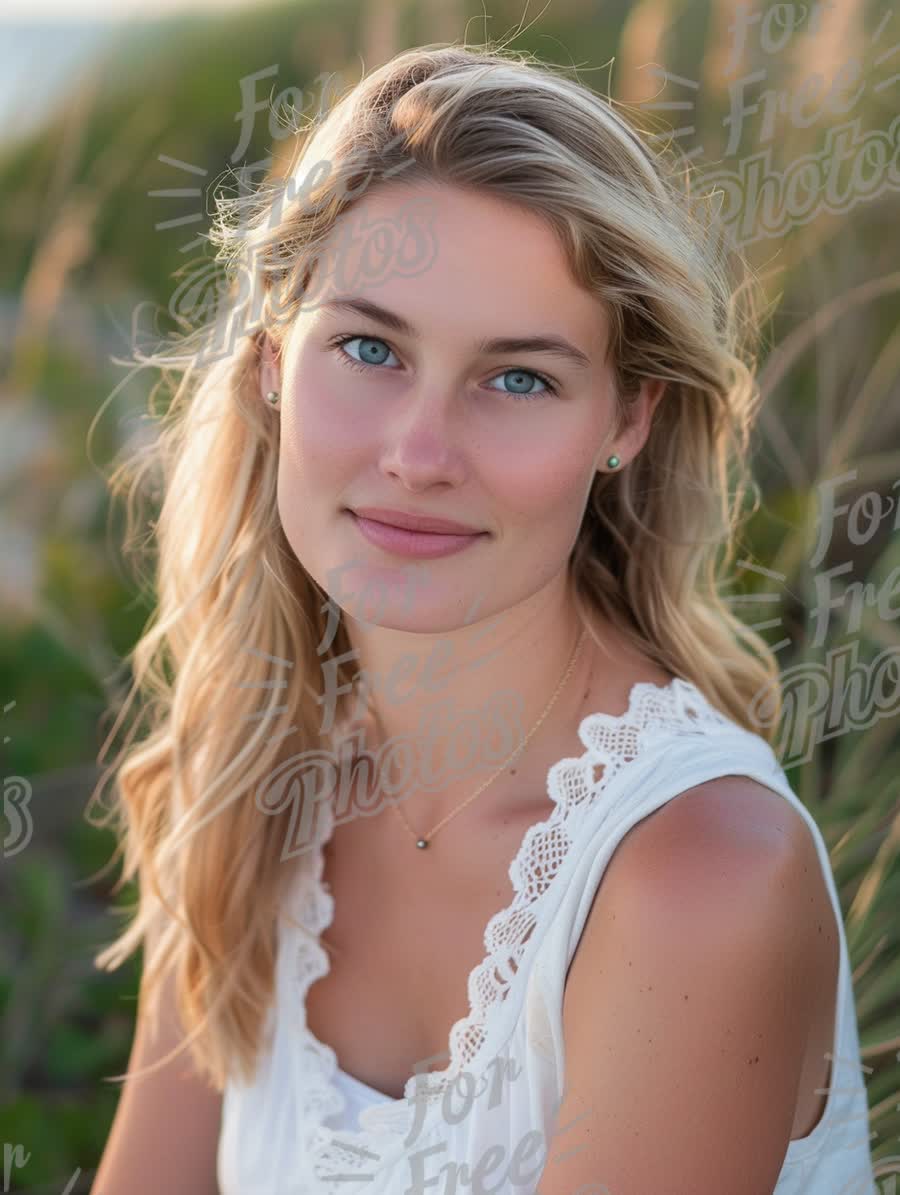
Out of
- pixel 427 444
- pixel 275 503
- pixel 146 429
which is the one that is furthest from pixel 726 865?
pixel 146 429

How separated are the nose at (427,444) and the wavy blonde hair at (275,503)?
221 mm

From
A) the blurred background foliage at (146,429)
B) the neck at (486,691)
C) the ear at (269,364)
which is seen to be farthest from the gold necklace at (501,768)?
the ear at (269,364)

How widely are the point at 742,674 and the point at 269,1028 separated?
0.83 m

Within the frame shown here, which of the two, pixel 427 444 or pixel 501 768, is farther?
pixel 501 768

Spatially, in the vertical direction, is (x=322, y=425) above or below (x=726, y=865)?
above

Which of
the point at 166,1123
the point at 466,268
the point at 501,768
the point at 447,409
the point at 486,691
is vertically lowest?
the point at 166,1123

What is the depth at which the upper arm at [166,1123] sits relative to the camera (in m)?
1.95

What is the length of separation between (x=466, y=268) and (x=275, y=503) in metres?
0.55

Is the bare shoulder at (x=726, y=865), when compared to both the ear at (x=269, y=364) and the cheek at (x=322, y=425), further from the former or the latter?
the ear at (x=269, y=364)

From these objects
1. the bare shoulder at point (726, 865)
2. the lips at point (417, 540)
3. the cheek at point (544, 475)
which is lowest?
the bare shoulder at point (726, 865)

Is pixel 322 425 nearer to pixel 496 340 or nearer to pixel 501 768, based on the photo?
pixel 496 340

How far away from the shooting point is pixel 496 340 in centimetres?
147

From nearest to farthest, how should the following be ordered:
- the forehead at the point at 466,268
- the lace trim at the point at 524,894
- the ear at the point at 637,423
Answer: the forehead at the point at 466,268 → the lace trim at the point at 524,894 → the ear at the point at 637,423

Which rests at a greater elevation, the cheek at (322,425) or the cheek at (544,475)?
the cheek at (322,425)
